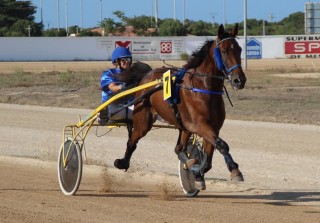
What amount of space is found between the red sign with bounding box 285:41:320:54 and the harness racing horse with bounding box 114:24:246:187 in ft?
166

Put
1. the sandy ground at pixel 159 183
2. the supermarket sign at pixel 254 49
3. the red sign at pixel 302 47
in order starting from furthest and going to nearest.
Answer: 1. the red sign at pixel 302 47
2. the supermarket sign at pixel 254 49
3. the sandy ground at pixel 159 183

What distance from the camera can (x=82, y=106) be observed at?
2322 centimetres

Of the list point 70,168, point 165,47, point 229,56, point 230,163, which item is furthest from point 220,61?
point 165,47

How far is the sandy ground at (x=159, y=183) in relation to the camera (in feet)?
26.6

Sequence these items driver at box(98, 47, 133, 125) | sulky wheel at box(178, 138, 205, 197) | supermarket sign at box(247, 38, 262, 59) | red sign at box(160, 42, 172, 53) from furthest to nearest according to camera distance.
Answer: red sign at box(160, 42, 172, 53) → supermarket sign at box(247, 38, 262, 59) → driver at box(98, 47, 133, 125) → sulky wheel at box(178, 138, 205, 197)

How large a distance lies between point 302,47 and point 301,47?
72 millimetres

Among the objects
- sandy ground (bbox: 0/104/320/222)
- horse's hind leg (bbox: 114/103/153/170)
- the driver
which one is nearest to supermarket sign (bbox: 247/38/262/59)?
sandy ground (bbox: 0/104/320/222)

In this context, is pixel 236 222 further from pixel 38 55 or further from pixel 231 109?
pixel 38 55

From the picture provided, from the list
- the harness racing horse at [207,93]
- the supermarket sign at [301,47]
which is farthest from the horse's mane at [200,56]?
the supermarket sign at [301,47]

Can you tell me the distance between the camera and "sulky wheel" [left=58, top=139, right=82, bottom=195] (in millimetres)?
9500

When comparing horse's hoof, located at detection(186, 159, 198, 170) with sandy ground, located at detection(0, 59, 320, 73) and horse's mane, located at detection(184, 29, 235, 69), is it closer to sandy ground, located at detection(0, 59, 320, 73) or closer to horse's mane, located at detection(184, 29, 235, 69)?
horse's mane, located at detection(184, 29, 235, 69)

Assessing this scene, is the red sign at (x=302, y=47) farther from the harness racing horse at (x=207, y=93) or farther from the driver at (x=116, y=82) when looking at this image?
the harness racing horse at (x=207, y=93)

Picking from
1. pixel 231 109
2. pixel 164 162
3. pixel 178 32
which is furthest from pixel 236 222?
pixel 178 32

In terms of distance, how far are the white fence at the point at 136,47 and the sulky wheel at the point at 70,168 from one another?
4660 cm
